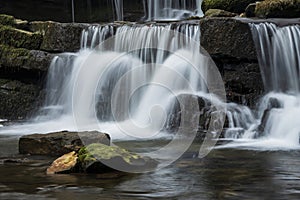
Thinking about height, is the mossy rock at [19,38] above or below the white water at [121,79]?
above

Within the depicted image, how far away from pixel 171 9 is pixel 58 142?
47.1 feet

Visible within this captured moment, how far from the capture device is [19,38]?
14.6 metres

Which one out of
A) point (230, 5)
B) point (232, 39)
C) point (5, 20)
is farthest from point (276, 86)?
point (5, 20)

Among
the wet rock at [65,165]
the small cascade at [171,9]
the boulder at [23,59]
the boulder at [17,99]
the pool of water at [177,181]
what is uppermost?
the small cascade at [171,9]

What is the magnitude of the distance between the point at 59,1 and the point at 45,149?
Result: 14975mm

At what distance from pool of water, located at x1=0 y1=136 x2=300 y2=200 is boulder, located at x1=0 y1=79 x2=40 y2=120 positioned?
6.94m

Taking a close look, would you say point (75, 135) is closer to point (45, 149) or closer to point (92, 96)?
point (45, 149)

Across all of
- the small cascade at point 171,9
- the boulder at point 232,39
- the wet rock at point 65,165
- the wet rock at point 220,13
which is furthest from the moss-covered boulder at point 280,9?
the wet rock at point 65,165

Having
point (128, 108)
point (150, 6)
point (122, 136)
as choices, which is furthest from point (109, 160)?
point (150, 6)

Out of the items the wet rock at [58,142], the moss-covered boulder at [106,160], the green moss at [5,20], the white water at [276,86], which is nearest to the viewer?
the moss-covered boulder at [106,160]

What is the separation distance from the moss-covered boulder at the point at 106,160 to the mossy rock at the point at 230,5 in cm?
1146

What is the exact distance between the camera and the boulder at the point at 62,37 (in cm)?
1413

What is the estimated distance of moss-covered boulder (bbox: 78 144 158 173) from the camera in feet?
19.9

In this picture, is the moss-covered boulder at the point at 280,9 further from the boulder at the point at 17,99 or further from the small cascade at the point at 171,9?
the boulder at the point at 17,99
